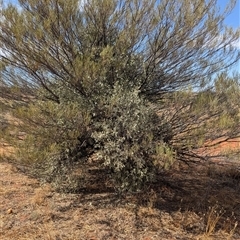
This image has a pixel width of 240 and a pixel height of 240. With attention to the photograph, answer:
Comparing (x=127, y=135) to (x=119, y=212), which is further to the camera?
(x=119, y=212)

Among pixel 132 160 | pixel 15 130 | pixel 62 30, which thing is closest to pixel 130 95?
pixel 132 160

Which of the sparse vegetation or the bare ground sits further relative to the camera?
the sparse vegetation

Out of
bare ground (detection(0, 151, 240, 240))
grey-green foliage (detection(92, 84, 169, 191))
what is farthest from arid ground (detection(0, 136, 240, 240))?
grey-green foliage (detection(92, 84, 169, 191))

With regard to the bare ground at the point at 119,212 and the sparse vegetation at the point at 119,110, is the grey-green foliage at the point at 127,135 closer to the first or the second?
the sparse vegetation at the point at 119,110

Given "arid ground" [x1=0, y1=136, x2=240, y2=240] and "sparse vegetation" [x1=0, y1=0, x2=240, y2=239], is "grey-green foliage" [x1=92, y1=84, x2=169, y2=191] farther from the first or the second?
"arid ground" [x1=0, y1=136, x2=240, y2=240]

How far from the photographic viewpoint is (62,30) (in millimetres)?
5566

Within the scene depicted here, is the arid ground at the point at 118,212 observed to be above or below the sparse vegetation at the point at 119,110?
below

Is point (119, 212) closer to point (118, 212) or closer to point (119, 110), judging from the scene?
point (118, 212)

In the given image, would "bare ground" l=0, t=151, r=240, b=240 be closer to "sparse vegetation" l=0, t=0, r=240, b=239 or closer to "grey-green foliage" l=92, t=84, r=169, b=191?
"sparse vegetation" l=0, t=0, r=240, b=239

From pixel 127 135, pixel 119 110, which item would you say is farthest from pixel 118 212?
pixel 119 110

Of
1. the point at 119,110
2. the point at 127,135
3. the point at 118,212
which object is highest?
the point at 119,110

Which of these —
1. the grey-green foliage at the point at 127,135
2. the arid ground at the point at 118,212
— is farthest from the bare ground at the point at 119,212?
the grey-green foliage at the point at 127,135

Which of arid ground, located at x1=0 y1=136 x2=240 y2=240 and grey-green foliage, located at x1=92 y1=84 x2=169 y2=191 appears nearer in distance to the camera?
arid ground, located at x1=0 y1=136 x2=240 y2=240

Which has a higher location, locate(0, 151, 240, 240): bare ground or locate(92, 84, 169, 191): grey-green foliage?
locate(92, 84, 169, 191): grey-green foliage
